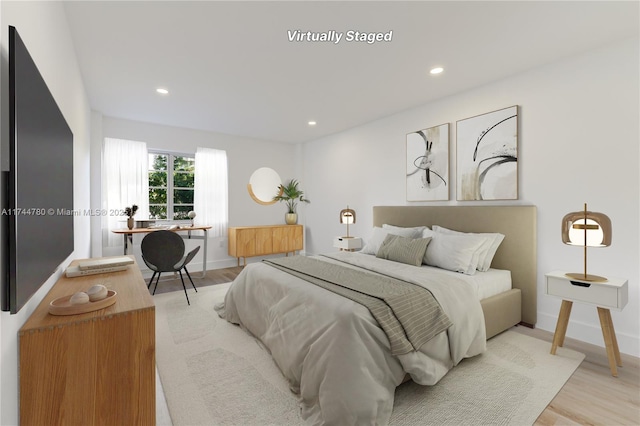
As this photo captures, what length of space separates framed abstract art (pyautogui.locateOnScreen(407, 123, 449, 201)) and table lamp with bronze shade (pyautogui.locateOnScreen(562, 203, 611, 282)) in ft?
4.69

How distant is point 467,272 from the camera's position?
110 inches

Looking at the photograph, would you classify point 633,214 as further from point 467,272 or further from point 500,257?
point 467,272

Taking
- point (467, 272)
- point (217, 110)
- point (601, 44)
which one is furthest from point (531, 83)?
point (217, 110)

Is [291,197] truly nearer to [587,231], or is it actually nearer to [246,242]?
[246,242]

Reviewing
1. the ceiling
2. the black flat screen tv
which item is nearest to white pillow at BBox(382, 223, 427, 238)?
the ceiling

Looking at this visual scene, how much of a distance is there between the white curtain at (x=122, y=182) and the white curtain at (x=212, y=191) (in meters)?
0.81

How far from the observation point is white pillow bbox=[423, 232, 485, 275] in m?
2.85

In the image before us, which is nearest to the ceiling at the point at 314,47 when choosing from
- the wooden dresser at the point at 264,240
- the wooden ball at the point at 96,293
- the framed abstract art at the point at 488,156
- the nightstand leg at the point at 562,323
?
the framed abstract art at the point at 488,156

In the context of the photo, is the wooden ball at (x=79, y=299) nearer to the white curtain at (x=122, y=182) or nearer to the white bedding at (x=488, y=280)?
the white bedding at (x=488, y=280)

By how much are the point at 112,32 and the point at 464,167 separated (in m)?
3.66

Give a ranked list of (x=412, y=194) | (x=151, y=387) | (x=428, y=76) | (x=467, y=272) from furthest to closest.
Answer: (x=412, y=194) < (x=428, y=76) < (x=467, y=272) < (x=151, y=387)

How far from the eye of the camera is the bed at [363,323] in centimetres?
163

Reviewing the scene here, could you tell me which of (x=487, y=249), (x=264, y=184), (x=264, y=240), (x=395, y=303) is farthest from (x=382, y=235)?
(x=264, y=184)

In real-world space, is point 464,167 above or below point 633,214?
above
